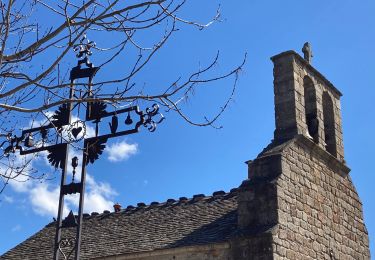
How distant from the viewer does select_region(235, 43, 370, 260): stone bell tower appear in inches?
431

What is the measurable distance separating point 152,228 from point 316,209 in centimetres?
376

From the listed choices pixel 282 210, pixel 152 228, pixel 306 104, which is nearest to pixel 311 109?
pixel 306 104

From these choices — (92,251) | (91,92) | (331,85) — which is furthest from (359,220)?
(91,92)

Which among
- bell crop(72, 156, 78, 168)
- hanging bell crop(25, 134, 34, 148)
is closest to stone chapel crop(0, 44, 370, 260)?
bell crop(72, 156, 78, 168)

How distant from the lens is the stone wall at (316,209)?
11102mm

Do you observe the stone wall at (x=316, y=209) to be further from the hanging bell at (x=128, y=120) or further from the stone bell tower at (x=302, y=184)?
the hanging bell at (x=128, y=120)

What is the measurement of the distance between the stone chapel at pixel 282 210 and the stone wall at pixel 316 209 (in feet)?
0.06

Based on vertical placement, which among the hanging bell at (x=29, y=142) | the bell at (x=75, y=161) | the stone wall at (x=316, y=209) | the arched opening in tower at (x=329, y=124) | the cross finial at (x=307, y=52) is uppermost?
the cross finial at (x=307, y=52)

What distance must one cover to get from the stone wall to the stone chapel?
0.02 m

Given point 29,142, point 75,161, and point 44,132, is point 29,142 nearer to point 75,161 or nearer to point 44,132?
point 44,132

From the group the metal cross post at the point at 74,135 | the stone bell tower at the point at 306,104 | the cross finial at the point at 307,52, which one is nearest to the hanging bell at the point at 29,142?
the metal cross post at the point at 74,135

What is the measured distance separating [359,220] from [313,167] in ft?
6.84

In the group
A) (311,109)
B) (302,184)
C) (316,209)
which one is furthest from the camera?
(311,109)

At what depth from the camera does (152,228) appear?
45.9 ft
